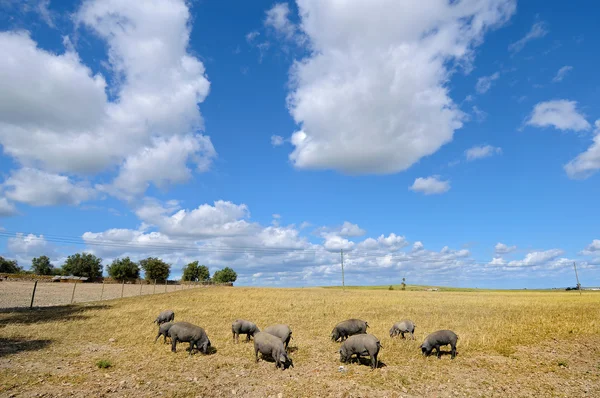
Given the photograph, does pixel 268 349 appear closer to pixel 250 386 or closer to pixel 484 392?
pixel 250 386

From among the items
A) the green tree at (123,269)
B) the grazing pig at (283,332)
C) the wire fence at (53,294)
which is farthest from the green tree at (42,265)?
the grazing pig at (283,332)

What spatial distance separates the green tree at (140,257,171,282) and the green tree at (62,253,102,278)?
64.3 ft

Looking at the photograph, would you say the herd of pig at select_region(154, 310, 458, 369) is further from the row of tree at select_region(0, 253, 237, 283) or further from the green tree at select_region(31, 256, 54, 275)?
the green tree at select_region(31, 256, 54, 275)

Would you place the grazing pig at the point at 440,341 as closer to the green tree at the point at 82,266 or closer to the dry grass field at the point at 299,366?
the dry grass field at the point at 299,366

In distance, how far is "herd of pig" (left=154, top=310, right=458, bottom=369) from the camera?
14.6 metres

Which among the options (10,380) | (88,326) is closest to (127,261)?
(88,326)

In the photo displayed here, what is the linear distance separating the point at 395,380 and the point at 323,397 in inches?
130

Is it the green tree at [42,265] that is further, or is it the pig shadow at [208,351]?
the green tree at [42,265]

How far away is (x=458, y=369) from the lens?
14.5 metres

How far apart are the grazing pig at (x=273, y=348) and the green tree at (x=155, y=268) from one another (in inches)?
5338

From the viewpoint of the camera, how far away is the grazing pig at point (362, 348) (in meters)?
14.4

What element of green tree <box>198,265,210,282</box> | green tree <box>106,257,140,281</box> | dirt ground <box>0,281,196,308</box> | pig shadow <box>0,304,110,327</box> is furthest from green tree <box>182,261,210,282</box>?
pig shadow <box>0,304,110,327</box>

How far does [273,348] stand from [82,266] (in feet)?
520

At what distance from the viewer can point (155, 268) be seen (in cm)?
14188
